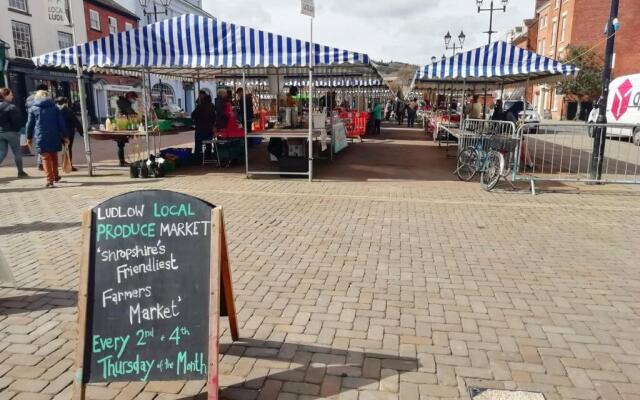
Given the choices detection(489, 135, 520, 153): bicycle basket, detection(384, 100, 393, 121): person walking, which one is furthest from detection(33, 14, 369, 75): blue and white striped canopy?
detection(384, 100, 393, 121): person walking

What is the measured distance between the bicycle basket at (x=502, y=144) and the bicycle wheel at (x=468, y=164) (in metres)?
0.56

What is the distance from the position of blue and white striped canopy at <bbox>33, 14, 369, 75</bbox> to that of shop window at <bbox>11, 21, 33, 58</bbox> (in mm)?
18687

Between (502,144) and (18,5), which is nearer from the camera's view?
(502,144)

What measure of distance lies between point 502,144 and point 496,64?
1775 millimetres

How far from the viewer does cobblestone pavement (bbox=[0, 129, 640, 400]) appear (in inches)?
121

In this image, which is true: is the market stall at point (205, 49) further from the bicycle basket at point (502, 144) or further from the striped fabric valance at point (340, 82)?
the striped fabric valance at point (340, 82)

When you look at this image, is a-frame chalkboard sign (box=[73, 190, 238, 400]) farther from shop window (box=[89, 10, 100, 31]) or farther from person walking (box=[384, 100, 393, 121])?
person walking (box=[384, 100, 393, 121])

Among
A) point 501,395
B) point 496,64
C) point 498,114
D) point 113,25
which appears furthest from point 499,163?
point 113,25

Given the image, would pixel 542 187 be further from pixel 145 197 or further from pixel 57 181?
pixel 57 181

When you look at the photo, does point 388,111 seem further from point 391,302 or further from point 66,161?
point 391,302

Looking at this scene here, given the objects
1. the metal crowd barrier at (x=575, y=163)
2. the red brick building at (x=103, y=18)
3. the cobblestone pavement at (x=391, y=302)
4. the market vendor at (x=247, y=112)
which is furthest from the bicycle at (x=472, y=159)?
the red brick building at (x=103, y=18)

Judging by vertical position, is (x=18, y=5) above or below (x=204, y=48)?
above

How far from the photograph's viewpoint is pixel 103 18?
106ft

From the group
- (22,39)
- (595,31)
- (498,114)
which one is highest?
(595,31)
